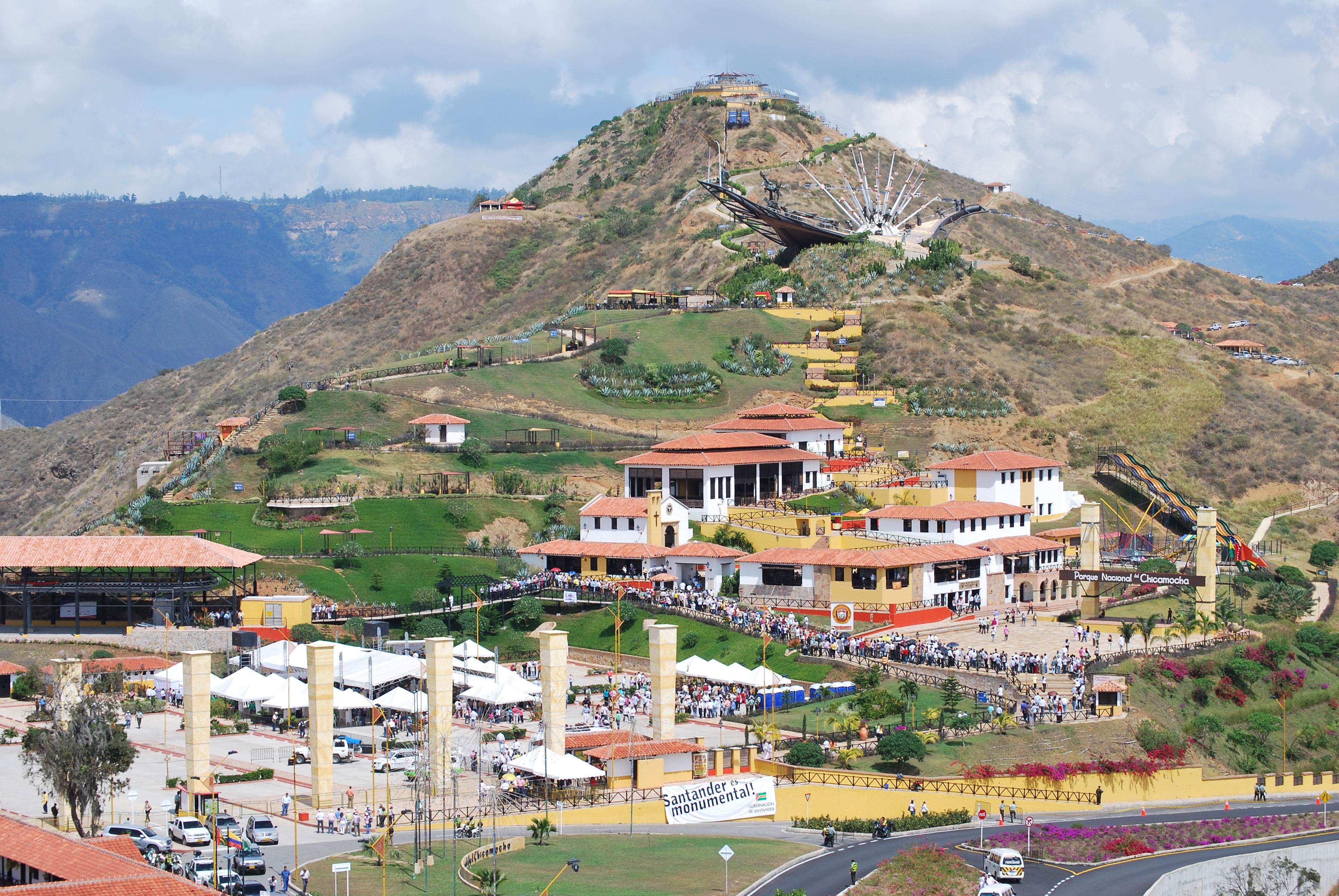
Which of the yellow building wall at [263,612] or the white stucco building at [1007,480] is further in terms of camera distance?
the white stucco building at [1007,480]

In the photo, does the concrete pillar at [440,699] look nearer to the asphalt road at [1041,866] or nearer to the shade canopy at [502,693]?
the shade canopy at [502,693]

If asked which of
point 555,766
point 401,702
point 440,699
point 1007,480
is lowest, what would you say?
point 555,766

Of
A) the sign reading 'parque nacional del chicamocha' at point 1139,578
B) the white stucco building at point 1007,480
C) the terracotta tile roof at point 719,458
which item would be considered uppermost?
the terracotta tile roof at point 719,458

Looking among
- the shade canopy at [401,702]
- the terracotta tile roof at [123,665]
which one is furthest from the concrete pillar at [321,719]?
the terracotta tile roof at [123,665]

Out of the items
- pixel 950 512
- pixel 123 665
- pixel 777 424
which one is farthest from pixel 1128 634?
pixel 123 665

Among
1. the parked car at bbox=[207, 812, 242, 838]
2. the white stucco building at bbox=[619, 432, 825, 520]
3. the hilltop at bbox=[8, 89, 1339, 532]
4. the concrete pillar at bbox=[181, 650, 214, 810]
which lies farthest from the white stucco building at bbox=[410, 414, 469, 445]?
the parked car at bbox=[207, 812, 242, 838]

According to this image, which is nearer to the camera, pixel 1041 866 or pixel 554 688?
pixel 1041 866

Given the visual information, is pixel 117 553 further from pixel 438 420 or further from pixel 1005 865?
pixel 1005 865
